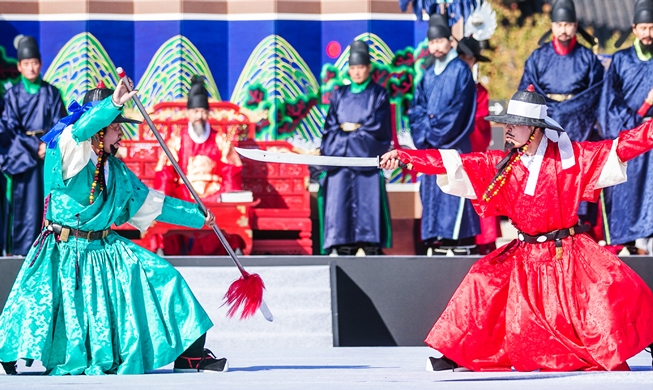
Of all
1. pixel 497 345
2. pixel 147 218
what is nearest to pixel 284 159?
pixel 147 218

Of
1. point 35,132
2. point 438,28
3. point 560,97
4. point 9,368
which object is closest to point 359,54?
point 438,28

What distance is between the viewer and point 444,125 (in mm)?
7055

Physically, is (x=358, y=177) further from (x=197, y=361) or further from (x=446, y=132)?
(x=197, y=361)

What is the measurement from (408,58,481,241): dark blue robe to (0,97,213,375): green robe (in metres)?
2.61

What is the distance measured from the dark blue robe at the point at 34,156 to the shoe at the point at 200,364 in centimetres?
283

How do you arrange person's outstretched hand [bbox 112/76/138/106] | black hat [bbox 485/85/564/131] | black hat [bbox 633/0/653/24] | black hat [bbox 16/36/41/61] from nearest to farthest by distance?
1. person's outstretched hand [bbox 112/76/138/106]
2. black hat [bbox 485/85/564/131]
3. black hat [bbox 633/0/653/24]
4. black hat [bbox 16/36/41/61]

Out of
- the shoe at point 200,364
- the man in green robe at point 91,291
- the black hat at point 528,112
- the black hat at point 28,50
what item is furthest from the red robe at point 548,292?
the black hat at point 28,50

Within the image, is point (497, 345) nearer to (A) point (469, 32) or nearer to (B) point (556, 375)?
(B) point (556, 375)

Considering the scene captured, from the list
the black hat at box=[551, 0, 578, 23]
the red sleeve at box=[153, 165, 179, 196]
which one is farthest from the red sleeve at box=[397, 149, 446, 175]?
the red sleeve at box=[153, 165, 179, 196]

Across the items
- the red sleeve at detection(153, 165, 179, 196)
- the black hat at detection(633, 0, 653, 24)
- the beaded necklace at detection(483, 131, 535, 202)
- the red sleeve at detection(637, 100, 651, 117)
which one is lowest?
the red sleeve at detection(153, 165, 179, 196)

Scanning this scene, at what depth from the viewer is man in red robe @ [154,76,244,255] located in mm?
7559

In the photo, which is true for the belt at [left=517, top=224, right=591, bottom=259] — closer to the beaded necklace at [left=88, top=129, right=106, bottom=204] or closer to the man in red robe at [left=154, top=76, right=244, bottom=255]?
the beaded necklace at [left=88, top=129, right=106, bottom=204]

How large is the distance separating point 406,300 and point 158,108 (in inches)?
103

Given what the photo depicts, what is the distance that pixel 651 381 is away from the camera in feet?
13.1
